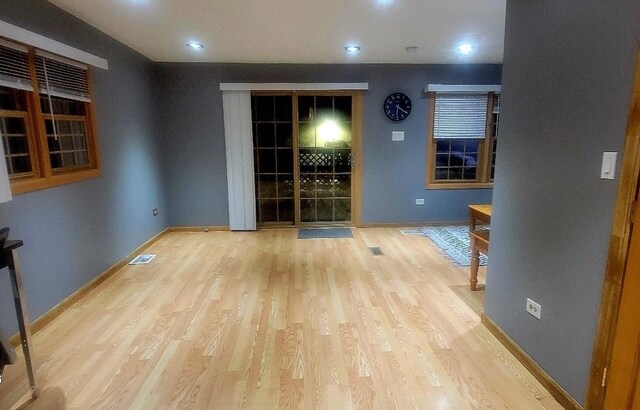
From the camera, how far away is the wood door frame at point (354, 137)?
4.88 metres

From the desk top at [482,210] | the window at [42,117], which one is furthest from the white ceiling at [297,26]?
the desk top at [482,210]

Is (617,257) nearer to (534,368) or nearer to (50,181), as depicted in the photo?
(534,368)

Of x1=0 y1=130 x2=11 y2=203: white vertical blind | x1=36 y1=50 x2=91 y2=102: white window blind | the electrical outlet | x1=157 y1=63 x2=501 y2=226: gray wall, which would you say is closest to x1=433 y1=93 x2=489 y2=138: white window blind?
x1=157 y1=63 x2=501 y2=226: gray wall

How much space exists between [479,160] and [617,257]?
13.6 ft

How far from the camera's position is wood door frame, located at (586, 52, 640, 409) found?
4.44 ft

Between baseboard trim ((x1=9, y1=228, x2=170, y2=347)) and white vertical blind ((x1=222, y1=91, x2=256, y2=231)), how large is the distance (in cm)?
133

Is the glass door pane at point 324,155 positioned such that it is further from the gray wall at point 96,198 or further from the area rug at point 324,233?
the gray wall at point 96,198

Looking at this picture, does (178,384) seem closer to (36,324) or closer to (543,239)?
(36,324)

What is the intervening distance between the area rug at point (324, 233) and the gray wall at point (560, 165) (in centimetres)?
272

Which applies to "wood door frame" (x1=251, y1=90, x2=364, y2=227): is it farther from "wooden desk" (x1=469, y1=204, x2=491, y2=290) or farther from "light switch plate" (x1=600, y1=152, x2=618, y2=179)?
"light switch plate" (x1=600, y1=152, x2=618, y2=179)

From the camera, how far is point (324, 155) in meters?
5.12

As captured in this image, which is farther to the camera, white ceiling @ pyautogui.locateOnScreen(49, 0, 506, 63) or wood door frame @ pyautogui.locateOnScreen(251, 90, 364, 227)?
wood door frame @ pyautogui.locateOnScreen(251, 90, 364, 227)

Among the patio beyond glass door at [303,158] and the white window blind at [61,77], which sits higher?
the white window blind at [61,77]

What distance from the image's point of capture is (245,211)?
5082mm
